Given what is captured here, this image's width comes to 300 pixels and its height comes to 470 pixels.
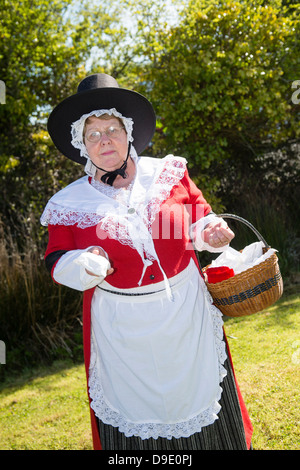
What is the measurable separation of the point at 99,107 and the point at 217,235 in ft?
2.78

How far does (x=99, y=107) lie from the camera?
7.29 ft

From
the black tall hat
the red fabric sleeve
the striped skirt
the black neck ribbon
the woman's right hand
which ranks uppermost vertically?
the black tall hat

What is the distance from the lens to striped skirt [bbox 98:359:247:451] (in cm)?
206

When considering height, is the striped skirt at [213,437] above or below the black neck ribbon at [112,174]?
below

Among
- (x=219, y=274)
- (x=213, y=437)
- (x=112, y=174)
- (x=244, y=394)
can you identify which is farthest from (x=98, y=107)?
(x=244, y=394)

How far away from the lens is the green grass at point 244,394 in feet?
9.71

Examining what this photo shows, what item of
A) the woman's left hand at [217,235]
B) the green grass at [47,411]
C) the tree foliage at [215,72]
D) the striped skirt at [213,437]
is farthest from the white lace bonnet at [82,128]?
the tree foliage at [215,72]

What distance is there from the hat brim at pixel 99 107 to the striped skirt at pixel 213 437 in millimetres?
1262

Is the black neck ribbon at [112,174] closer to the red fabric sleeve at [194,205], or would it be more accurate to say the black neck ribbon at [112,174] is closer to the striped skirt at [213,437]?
the red fabric sleeve at [194,205]

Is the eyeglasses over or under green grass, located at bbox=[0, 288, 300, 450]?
over

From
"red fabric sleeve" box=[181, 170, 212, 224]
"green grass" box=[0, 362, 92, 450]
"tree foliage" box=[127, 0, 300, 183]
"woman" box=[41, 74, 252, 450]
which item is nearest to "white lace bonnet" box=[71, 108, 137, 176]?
"woman" box=[41, 74, 252, 450]

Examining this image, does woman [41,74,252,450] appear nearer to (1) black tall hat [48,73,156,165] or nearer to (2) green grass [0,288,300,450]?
(1) black tall hat [48,73,156,165]

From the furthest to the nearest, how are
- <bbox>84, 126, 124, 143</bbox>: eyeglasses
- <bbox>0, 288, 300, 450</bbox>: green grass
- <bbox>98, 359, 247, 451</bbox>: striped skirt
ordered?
1. <bbox>0, 288, 300, 450</bbox>: green grass
2. <bbox>84, 126, 124, 143</bbox>: eyeglasses
3. <bbox>98, 359, 247, 451</bbox>: striped skirt

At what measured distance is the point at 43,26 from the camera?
5637 millimetres
